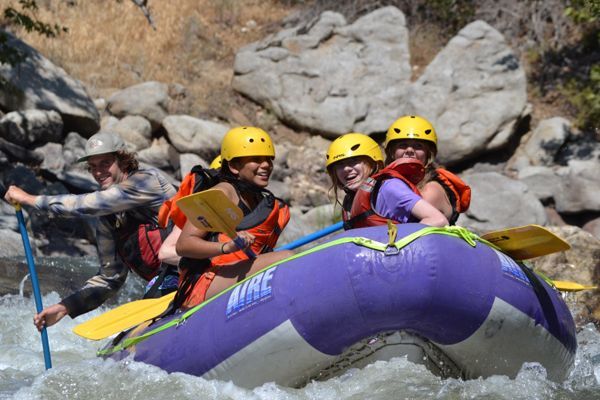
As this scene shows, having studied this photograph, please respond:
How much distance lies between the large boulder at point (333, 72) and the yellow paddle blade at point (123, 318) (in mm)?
8370

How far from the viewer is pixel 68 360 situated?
242 inches

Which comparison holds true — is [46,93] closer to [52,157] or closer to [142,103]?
[52,157]

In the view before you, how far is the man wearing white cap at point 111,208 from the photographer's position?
17.6 feet

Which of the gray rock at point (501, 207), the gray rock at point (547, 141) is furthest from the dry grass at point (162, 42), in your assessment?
the gray rock at point (547, 141)

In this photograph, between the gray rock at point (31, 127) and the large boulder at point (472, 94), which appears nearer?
the gray rock at point (31, 127)

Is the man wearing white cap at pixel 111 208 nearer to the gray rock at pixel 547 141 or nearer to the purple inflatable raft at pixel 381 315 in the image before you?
the purple inflatable raft at pixel 381 315

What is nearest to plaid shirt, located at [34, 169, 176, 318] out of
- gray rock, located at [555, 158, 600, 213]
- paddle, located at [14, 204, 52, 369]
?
paddle, located at [14, 204, 52, 369]

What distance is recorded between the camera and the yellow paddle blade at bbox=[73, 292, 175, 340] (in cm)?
501

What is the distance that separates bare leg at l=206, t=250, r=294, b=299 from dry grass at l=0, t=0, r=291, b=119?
887 centimetres

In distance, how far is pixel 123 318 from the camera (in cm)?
512

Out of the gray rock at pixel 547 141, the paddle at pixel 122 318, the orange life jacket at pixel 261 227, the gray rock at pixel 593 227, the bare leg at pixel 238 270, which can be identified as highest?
the orange life jacket at pixel 261 227

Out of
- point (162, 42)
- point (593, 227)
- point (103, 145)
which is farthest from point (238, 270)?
point (162, 42)

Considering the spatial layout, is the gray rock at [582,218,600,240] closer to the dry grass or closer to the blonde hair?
the dry grass

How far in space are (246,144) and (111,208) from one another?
3.36ft
